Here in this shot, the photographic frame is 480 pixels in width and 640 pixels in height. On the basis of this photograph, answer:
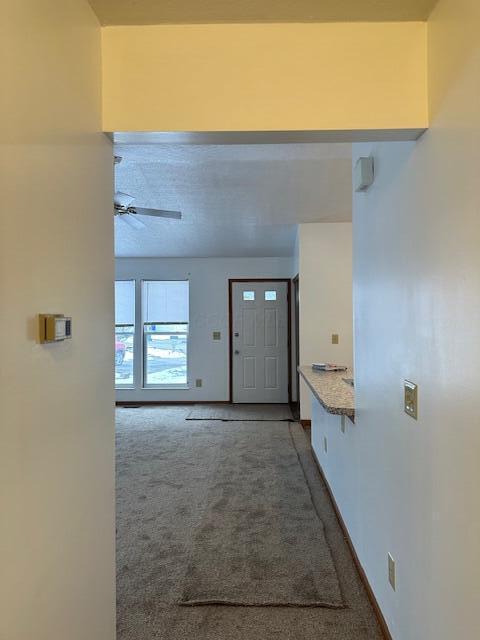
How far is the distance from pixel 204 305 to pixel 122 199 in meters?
3.40

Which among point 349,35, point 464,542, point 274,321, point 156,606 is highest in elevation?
point 349,35

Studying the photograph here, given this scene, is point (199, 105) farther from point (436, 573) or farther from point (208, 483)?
point (208, 483)

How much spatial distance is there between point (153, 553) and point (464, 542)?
1.89 meters

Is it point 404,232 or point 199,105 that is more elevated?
point 199,105

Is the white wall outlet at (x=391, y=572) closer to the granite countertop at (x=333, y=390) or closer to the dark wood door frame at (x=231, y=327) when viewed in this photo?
the granite countertop at (x=333, y=390)

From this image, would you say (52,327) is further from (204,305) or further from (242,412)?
(204,305)

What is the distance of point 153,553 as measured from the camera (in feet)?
7.86

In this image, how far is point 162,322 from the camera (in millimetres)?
6496

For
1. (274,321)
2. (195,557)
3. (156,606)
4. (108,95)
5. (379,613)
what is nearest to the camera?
(108,95)

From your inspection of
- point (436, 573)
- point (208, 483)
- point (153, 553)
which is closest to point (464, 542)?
point (436, 573)

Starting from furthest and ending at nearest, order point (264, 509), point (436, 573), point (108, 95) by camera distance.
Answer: point (264, 509) → point (108, 95) → point (436, 573)

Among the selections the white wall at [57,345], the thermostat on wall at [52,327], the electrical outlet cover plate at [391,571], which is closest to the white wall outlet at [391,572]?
the electrical outlet cover plate at [391,571]

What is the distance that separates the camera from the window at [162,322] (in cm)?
650

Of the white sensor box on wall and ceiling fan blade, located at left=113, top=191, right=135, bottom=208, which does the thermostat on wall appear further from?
ceiling fan blade, located at left=113, top=191, right=135, bottom=208
